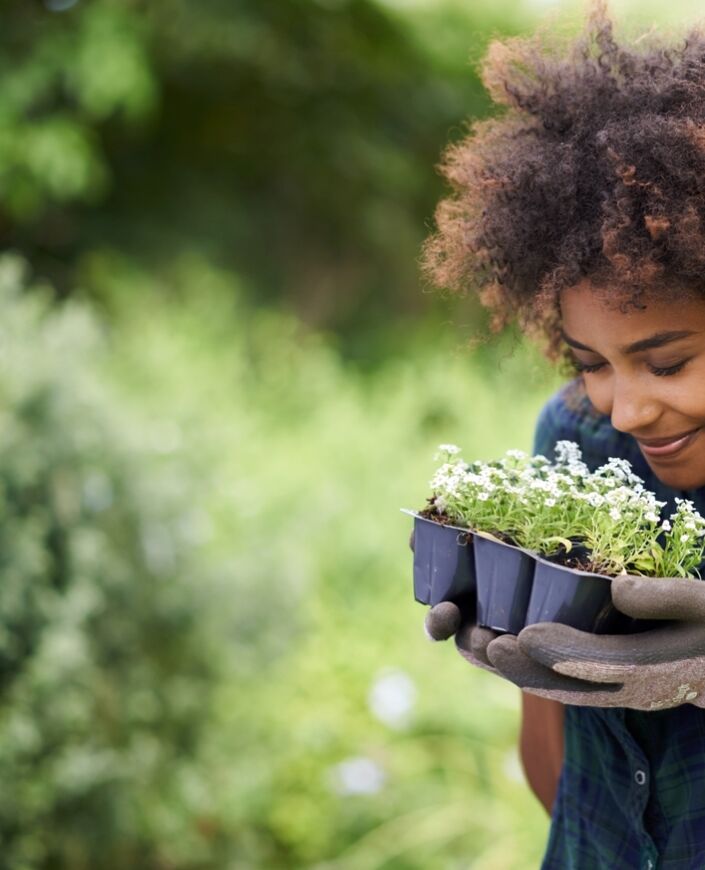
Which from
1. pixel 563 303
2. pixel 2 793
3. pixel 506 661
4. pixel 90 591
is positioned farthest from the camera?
pixel 90 591

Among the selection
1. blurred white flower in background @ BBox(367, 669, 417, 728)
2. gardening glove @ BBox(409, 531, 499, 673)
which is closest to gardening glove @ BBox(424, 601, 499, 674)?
gardening glove @ BBox(409, 531, 499, 673)

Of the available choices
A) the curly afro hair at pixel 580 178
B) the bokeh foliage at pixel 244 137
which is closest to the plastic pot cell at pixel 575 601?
the curly afro hair at pixel 580 178

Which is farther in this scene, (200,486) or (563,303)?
(200,486)

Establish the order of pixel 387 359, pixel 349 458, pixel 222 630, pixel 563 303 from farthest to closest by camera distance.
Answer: pixel 387 359
pixel 349 458
pixel 222 630
pixel 563 303

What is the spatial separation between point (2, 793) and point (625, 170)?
2172 millimetres

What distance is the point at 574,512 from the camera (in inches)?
54.6

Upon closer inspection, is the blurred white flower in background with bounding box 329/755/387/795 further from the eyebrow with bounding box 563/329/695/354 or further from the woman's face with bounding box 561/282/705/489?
the eyebrow with bounding box 563/329/695/354

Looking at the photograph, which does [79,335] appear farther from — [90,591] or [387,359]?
[387,359]

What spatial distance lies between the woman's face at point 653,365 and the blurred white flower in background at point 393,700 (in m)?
2.28

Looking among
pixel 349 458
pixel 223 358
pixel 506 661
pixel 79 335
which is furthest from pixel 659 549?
pixel 223 358

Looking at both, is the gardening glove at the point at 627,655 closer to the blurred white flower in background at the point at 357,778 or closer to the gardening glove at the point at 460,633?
the gardening glove at the point at 460,633

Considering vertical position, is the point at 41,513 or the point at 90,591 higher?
the point at 41,513

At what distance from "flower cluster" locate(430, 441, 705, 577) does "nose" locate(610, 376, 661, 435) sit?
6 cm

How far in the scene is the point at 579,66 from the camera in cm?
145
